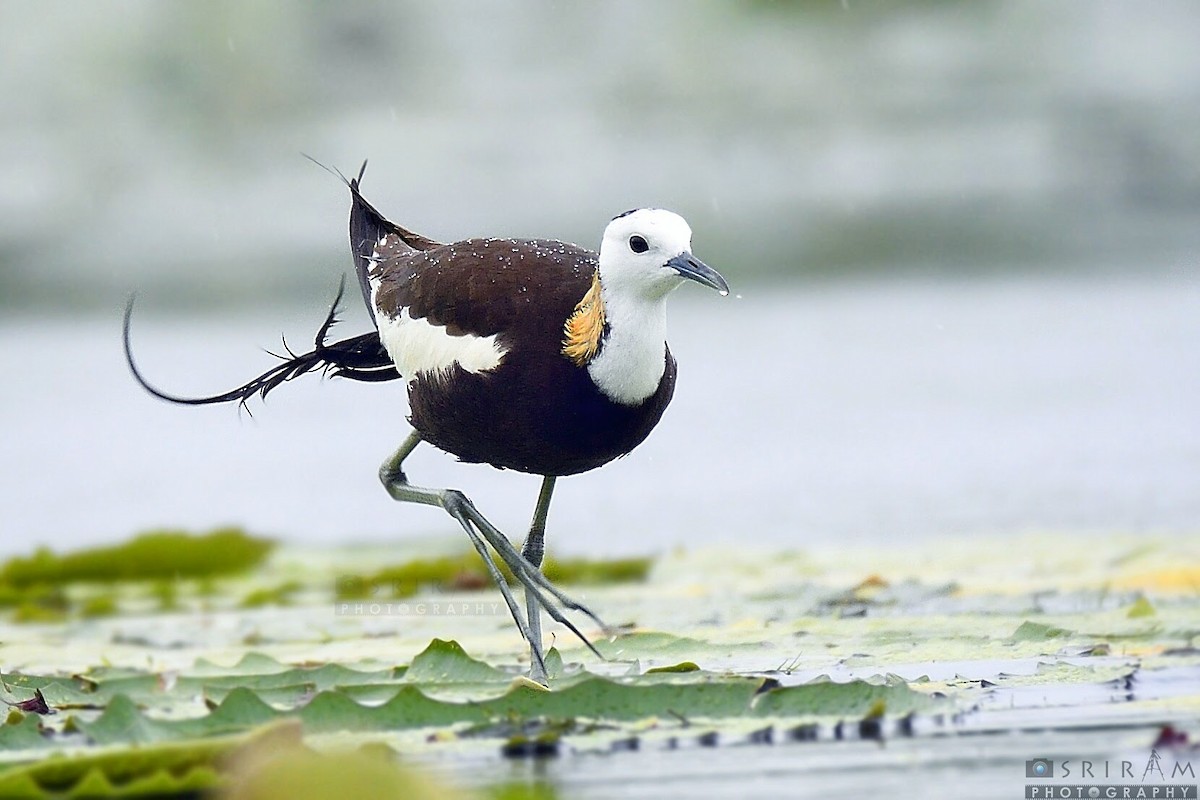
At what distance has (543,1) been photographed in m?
16.5

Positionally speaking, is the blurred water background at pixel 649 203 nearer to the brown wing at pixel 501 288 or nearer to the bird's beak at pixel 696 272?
the brown wing at pixel 501 288

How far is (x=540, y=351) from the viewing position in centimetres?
520

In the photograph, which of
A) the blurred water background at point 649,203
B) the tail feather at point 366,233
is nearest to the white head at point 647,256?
the tail feather at point 366,233

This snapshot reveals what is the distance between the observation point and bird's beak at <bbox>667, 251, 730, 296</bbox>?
16.4ft

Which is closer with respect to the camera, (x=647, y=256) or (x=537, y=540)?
(x=647, y=256)

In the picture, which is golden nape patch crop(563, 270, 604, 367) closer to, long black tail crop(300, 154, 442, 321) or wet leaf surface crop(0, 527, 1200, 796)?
wet leaf surface crop(0, 527, 1200, 796)

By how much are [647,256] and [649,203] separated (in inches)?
357

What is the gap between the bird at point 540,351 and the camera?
5.15m

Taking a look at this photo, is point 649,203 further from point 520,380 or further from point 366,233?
point 520,380

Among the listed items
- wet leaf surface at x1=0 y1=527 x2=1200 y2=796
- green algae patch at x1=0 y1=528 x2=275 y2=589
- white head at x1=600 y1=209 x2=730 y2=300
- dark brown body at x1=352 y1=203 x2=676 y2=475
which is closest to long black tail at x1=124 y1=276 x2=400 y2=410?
dark brown body at x1=352 y1=203 x2=676 y2=475

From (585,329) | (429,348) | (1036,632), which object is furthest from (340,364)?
(1036,632)

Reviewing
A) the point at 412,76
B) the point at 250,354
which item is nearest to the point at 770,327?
the point at 250,354

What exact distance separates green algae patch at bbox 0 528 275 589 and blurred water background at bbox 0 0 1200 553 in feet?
2.44

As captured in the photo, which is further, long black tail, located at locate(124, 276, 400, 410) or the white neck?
long black tail, located at locate(124, 276, 400, 410)
